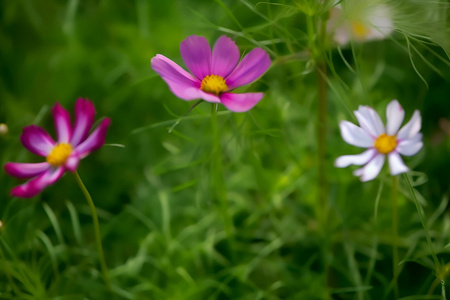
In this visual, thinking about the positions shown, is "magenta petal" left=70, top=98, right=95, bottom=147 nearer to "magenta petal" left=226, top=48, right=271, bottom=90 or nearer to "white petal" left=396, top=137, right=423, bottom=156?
"magenta petal" left=226, top=48, right=271, bottom=90

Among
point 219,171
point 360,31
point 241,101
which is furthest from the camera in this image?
point 360,31

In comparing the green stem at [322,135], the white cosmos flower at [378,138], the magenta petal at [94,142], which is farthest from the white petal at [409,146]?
the magenta petal at [94,142]

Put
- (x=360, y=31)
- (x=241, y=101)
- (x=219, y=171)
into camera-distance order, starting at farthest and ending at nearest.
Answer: (x=360, y=31)
(x=219, y=171)
(x=241, y=101)

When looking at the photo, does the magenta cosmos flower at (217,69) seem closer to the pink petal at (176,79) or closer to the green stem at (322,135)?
the pink petal at (176,79)

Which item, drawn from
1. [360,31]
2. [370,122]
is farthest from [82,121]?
[360,31]

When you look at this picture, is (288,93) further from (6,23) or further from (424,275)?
(6,23)

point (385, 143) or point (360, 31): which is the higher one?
point (360, 31)

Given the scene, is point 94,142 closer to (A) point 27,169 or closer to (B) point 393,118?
(A) point 27,169

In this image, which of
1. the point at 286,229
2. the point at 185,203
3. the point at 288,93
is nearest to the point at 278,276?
the point at 286,229
